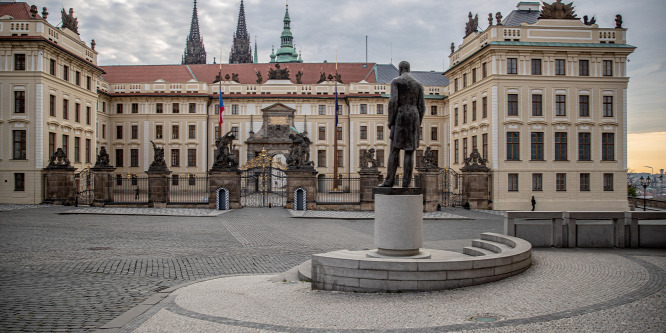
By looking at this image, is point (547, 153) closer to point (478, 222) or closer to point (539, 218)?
point (478, 222)

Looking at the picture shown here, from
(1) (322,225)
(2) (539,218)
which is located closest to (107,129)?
(1) (322,225)

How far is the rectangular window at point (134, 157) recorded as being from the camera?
5338cm

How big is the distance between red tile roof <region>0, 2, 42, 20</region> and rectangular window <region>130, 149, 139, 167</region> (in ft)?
65.7

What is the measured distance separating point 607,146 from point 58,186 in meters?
35.9

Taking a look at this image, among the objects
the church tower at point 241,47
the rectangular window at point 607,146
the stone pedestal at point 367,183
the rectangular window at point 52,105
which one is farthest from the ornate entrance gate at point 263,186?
the church tower at point 241,47

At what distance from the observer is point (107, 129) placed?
52656 mm

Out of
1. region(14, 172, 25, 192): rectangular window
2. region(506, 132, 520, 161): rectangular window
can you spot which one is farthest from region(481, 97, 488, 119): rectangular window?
Result: region(14, 172, 25, 192): rectangular window

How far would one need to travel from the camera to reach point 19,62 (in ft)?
109

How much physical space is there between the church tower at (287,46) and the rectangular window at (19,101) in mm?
49005

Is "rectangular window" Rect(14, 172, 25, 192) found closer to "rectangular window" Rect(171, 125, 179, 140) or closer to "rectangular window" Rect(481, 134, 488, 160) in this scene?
"rectangular window" Rect(171, 125, 179, 140)

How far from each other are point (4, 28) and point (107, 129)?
66.7 ft

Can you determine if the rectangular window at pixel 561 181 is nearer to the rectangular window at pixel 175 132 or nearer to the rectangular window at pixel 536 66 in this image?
the rectangular window at pixel 536 66

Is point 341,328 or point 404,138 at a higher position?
point 404,138

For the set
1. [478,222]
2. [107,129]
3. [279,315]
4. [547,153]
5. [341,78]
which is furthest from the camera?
[341,78]
